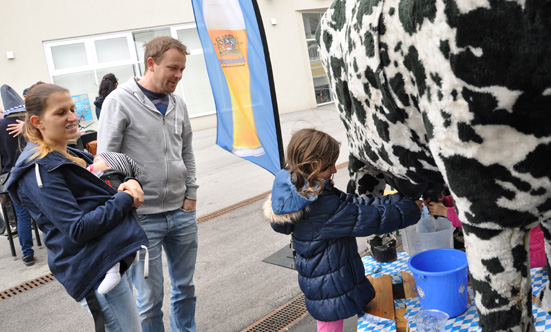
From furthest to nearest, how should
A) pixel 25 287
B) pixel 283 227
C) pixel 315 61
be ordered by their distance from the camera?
pixel 315 61
pixel 25 287
pixel 283 227

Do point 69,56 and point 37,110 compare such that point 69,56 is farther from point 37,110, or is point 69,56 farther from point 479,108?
point 479,108

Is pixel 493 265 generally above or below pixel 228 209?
above

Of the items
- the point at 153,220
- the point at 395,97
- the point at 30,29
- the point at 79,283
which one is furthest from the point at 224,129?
the point at 30,29

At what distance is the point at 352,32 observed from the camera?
1803 mm

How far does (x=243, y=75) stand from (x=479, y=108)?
255 cm

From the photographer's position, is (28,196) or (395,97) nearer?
(395,97)

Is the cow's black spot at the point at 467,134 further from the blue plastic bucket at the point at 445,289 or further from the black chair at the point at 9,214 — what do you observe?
the black chair at the point at 9,214

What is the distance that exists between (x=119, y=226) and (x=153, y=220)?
538 mm

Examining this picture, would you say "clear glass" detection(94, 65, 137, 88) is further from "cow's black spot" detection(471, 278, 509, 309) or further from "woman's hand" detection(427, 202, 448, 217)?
"cow's black spot" detection(471, 278, 509, 309)

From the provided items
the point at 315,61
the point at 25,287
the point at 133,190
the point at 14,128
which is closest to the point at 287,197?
the point at 133,190

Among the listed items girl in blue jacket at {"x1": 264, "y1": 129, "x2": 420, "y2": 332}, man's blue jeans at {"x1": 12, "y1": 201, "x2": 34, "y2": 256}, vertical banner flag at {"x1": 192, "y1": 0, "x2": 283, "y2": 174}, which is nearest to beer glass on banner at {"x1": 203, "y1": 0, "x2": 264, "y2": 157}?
vertical banner flag at {"x1": 192, "y1": 0, "x2": 283, "y2": 174}

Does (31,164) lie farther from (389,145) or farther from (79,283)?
(389,145)

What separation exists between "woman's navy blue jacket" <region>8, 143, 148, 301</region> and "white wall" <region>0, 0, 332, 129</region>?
40.0ft

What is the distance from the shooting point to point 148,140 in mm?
2684
